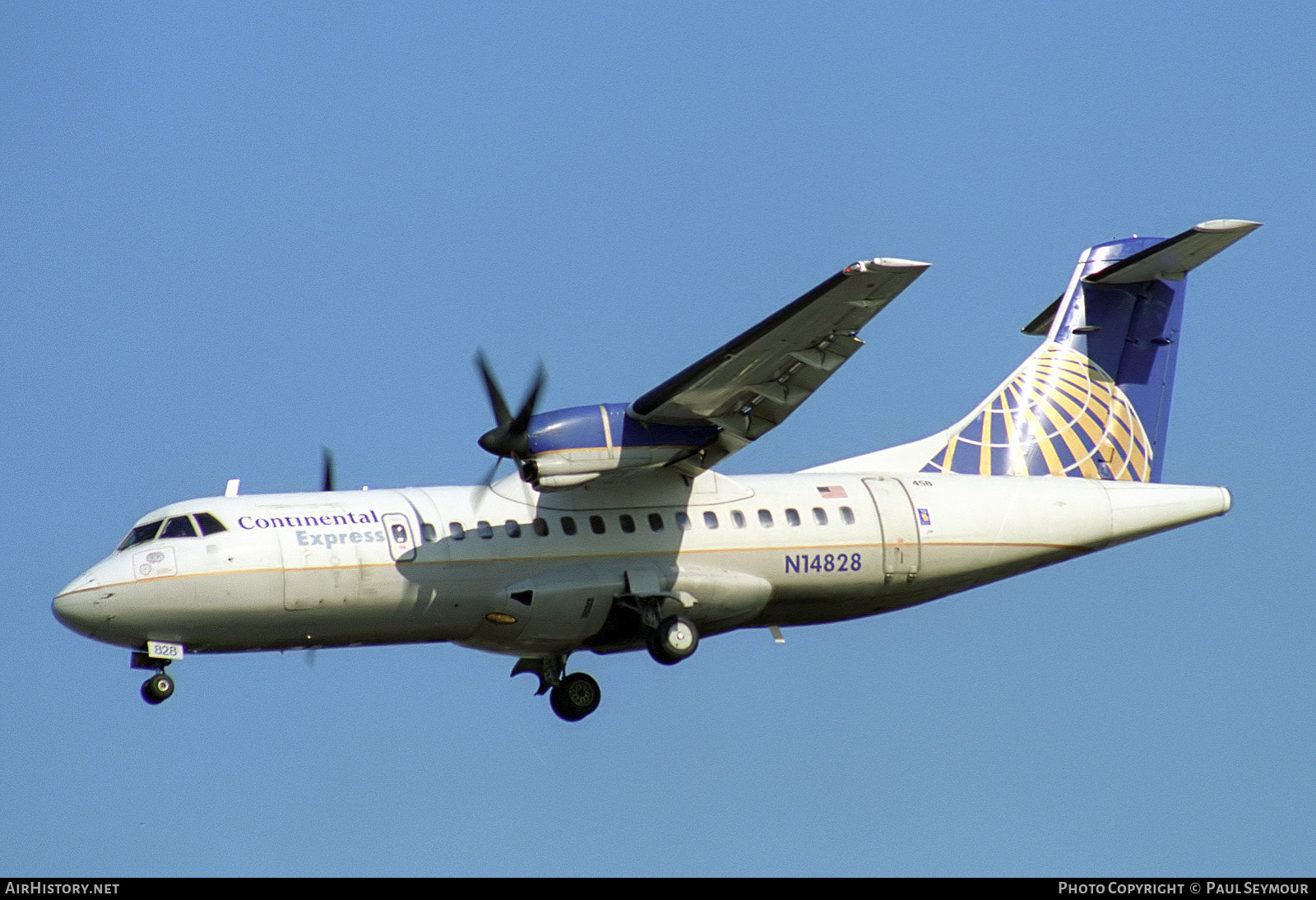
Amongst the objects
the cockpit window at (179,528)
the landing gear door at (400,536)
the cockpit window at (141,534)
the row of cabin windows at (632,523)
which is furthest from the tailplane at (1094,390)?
the cockpit window at (141,534)

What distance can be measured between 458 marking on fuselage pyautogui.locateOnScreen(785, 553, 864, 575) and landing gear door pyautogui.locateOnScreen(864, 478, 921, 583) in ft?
1.28

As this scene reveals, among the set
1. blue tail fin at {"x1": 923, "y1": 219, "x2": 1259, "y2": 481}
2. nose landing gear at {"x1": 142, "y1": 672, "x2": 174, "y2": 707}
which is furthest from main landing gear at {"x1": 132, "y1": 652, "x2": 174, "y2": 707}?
blue tail fin at {"x1": 923, "y1": 219, "x2": 1259, "y2": 481}

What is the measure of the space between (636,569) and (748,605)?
4.91 feet

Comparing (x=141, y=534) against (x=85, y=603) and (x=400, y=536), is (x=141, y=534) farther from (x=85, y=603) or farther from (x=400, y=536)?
(x=400, y=536)

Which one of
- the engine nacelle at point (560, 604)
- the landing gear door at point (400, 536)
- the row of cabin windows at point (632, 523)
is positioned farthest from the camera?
the row of cabin windows at point (632, 523)

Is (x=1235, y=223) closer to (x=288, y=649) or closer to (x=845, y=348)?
(x=845, y=348)

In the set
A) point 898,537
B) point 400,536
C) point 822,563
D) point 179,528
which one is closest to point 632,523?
point 822,563

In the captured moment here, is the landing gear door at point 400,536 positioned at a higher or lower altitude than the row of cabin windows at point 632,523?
lower

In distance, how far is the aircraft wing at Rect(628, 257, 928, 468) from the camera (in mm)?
20359

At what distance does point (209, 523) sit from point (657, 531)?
17.5 feet

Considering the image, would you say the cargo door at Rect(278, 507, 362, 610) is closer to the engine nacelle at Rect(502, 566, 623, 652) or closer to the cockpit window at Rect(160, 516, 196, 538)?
the cockpit window at Rect(160, 516, 196, 538)

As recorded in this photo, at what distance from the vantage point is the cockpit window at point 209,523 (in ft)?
72.5

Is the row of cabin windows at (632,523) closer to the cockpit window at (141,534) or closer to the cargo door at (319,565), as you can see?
the cargo door at (319,565)

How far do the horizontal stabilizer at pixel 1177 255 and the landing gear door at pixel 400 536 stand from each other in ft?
35.4
